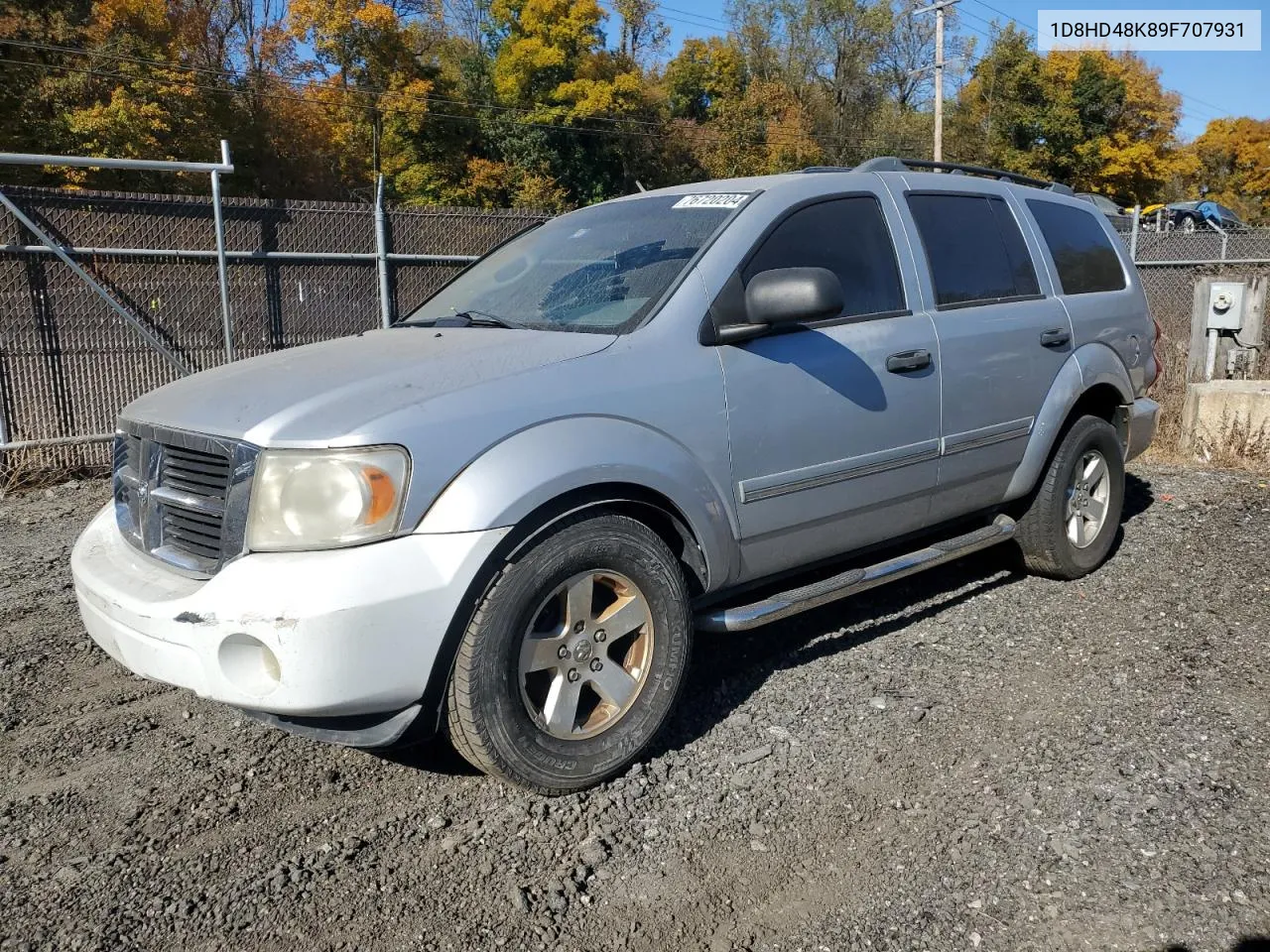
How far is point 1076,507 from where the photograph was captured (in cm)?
525

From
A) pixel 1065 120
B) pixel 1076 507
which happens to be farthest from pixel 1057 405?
pixel 1065 120

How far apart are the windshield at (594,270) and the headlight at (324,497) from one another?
3.37 ft

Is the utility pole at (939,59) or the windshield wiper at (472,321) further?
the utility pole at (939,59)

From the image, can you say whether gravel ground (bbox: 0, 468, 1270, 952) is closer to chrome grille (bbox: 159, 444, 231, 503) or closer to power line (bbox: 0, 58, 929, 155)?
chrome grille (bbox: 159, 444, 231, 503)

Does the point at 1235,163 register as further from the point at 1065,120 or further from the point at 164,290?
the point at 164,290

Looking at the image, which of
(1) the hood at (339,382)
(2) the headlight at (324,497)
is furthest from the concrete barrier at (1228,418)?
(2) the headlight at (324,497)

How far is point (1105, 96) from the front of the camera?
146 ft

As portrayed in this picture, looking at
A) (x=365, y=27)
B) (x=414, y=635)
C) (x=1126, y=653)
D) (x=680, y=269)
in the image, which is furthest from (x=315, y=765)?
(x=365, y=27)

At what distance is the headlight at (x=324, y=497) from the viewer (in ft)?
9.31

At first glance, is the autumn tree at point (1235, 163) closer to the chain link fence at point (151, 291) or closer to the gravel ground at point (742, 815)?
the chain link fence at point (151, 291)

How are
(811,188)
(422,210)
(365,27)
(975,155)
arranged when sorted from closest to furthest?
(811,188), (422,210), (365,27), (975,155)

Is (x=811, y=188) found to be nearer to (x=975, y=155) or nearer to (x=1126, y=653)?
(x=1126, y=653)

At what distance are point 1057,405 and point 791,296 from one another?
206 centimetres

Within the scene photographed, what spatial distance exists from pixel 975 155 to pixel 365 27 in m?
26.2
